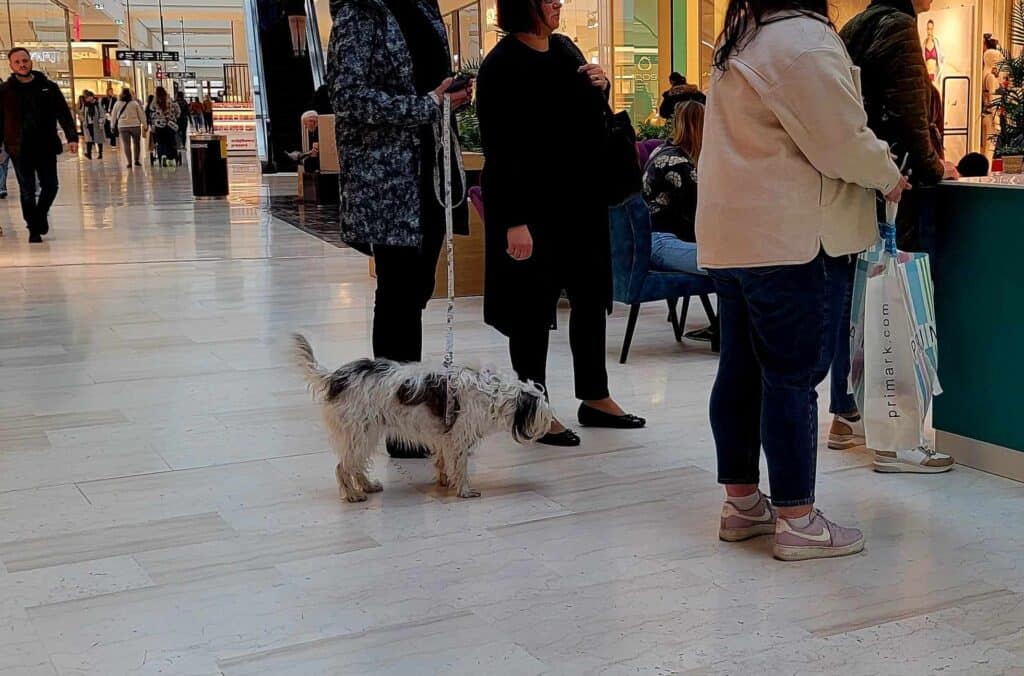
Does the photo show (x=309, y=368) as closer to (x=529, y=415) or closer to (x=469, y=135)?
(x=529, y=415)

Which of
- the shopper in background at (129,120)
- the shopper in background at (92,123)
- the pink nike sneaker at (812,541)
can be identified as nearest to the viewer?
the pink nike sneaker at (812,541)

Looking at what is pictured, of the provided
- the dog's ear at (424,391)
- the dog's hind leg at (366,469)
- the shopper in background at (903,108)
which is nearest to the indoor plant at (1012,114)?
the shopper in background at (903,108)

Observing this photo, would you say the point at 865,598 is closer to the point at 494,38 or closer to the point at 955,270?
the point at 955,270

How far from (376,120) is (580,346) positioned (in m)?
1.12

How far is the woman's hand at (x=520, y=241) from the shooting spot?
151 inches

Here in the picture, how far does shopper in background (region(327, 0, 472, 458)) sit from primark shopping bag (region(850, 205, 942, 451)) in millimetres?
1370

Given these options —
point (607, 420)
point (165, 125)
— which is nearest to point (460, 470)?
point (607, 420)

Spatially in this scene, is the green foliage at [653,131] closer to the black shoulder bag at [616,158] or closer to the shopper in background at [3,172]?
the black shoulder bag at [616,158]

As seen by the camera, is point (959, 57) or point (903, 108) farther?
point (959, 57)

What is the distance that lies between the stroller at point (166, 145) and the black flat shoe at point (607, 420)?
2499 centimetres

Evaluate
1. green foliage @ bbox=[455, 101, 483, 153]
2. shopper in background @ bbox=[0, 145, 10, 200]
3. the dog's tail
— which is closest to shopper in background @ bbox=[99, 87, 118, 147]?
shopper in background @ bbox=[0, 145, 10, 200]

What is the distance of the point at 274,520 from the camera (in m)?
3.40

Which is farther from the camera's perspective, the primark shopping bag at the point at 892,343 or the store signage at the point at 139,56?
the store signage at the point at 139,56

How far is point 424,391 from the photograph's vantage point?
3424 mm
